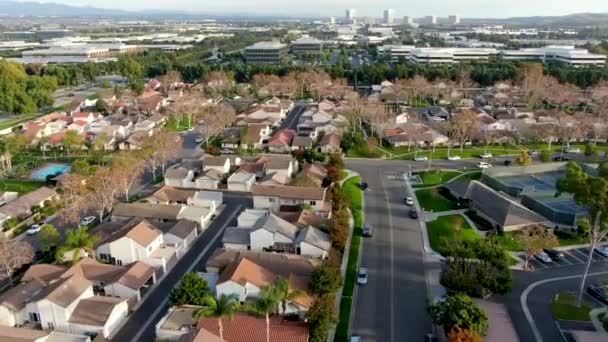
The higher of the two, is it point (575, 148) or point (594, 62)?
point (594, 62)

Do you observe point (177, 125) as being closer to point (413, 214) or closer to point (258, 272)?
point (413, 214)

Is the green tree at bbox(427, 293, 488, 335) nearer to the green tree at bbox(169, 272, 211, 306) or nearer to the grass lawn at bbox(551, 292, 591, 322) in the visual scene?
the grass lawn at bbox(551, 292, 591, 322)

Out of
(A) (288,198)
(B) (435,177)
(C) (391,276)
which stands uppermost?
(A) (288,198)

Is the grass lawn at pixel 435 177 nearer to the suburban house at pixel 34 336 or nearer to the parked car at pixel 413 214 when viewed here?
the parked car at pixel 413 214

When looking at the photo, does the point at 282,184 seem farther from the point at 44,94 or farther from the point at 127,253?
the point at 44,94

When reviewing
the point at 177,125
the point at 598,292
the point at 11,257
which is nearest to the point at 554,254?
the point at 598,292

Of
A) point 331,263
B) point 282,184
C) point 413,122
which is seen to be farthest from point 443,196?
point 413,122
